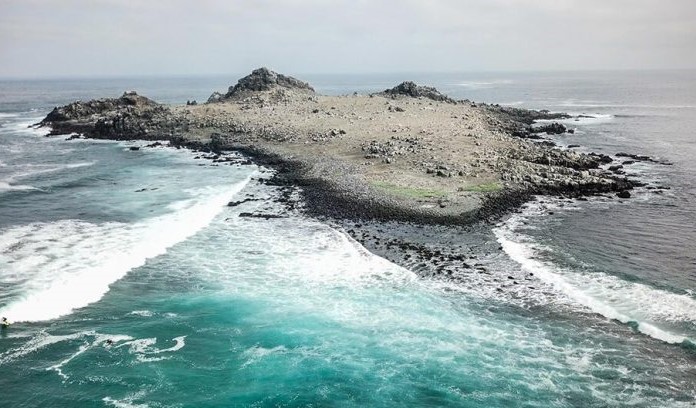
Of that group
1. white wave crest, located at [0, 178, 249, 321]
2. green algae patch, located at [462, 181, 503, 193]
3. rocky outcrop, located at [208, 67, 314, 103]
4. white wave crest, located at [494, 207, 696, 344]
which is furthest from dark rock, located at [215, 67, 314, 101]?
white wave crest, located at [494, 207, 696, 344]

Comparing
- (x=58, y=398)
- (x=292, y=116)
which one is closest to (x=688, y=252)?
(x=58, y=398)

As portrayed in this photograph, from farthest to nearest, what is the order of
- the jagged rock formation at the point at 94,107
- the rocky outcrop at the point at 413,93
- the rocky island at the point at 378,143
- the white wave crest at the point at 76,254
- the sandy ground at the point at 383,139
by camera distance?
the rocky outcrop at the point at 413,93 < the jagged rock formation at the point at 94,107 < the sandy ground at the point at 383,139 < the rocky island at the point at 378,143 < the white wave crest at the point at 76,254

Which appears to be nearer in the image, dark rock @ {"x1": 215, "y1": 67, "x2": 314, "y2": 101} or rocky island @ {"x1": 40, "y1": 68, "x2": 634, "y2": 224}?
rocky island @ {"x1": 40, "y1": 68, "x2": 634, "y2": 224}

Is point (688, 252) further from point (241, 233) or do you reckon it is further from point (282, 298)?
point (241, 233)

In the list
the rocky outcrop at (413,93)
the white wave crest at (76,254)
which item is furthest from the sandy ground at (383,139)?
the white wave crest at (76,254)

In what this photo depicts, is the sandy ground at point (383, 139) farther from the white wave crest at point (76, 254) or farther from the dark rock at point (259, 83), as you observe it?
the white wave crest at point (76, 254)

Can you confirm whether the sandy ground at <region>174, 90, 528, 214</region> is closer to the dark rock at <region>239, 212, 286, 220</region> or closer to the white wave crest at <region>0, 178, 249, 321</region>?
the dark rock at <region>239, 212, 286, 220</region>
